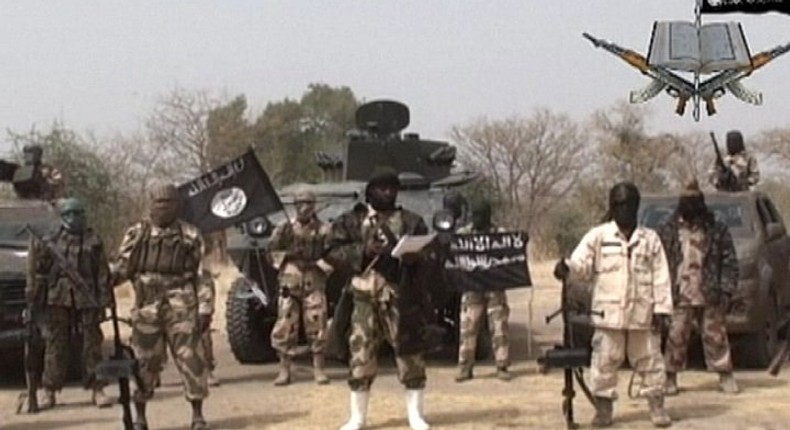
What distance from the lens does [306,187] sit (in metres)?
12.7

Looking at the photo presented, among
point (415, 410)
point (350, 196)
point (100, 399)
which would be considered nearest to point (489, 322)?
point (350, 196)

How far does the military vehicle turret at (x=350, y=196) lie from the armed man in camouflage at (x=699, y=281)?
1828 millimetres

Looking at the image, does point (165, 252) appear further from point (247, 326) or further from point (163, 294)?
point (247, 326)

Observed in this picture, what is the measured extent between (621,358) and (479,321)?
2739 mm

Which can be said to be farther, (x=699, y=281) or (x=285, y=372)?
(x=285, y=372)

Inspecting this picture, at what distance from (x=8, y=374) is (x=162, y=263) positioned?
438cm

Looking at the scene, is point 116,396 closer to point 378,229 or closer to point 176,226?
point 176,226

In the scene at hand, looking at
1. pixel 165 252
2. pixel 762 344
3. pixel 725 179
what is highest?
pixel 725 179

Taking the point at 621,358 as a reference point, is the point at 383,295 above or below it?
above

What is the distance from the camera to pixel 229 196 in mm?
10570

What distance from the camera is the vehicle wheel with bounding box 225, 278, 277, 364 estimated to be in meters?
11.8

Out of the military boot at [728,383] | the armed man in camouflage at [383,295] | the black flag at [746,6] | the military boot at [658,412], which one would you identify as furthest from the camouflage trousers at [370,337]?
the black flag at [746,6]

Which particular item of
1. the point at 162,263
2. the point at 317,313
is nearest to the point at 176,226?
the point at 162,263

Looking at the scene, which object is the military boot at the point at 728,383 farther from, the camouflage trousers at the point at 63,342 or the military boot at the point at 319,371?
the camouflage trousers at the point at 63,342
